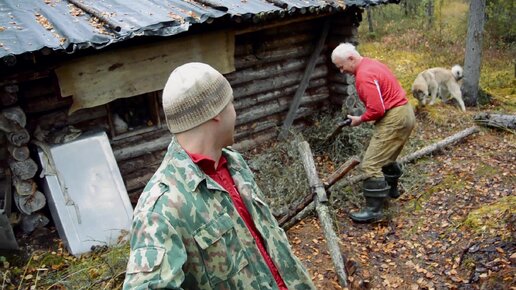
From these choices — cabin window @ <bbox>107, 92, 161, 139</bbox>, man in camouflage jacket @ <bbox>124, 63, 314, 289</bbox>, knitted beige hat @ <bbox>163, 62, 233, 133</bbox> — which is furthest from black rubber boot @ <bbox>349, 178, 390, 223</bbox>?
knitted beige hat @ <bbox>163, 62, 233, 133</bbox>

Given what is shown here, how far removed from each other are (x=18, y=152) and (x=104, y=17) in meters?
2.00

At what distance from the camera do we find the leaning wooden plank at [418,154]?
Answer: 5.82 metres

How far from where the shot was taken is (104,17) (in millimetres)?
5645

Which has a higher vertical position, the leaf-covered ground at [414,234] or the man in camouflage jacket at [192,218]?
the man in camouflage jacket at [192,218]

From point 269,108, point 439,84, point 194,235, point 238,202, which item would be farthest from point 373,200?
point 439,84

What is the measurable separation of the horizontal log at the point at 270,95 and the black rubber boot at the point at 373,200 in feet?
9.78

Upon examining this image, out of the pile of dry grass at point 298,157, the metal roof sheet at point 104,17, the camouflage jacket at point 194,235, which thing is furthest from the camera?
the pile of dry grass at point 298,157

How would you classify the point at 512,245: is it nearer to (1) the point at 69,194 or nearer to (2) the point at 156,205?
(2) the point at 156,205

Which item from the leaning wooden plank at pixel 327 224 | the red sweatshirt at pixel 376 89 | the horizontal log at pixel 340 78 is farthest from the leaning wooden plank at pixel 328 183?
the horizontal log at pixel 340 78

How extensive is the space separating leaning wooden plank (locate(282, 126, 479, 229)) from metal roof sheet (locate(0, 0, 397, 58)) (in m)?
2.68

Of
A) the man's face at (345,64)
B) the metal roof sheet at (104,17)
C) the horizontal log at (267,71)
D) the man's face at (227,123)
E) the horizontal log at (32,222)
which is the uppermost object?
the metal roof sheet at (104,17)

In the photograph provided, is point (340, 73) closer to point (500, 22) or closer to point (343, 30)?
point (343, 30)

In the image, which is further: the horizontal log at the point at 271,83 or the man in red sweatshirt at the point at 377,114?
the horizontal log at the point at 271,83

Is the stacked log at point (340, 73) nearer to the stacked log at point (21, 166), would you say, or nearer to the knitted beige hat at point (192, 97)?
the stacked log at point (21, 166)
